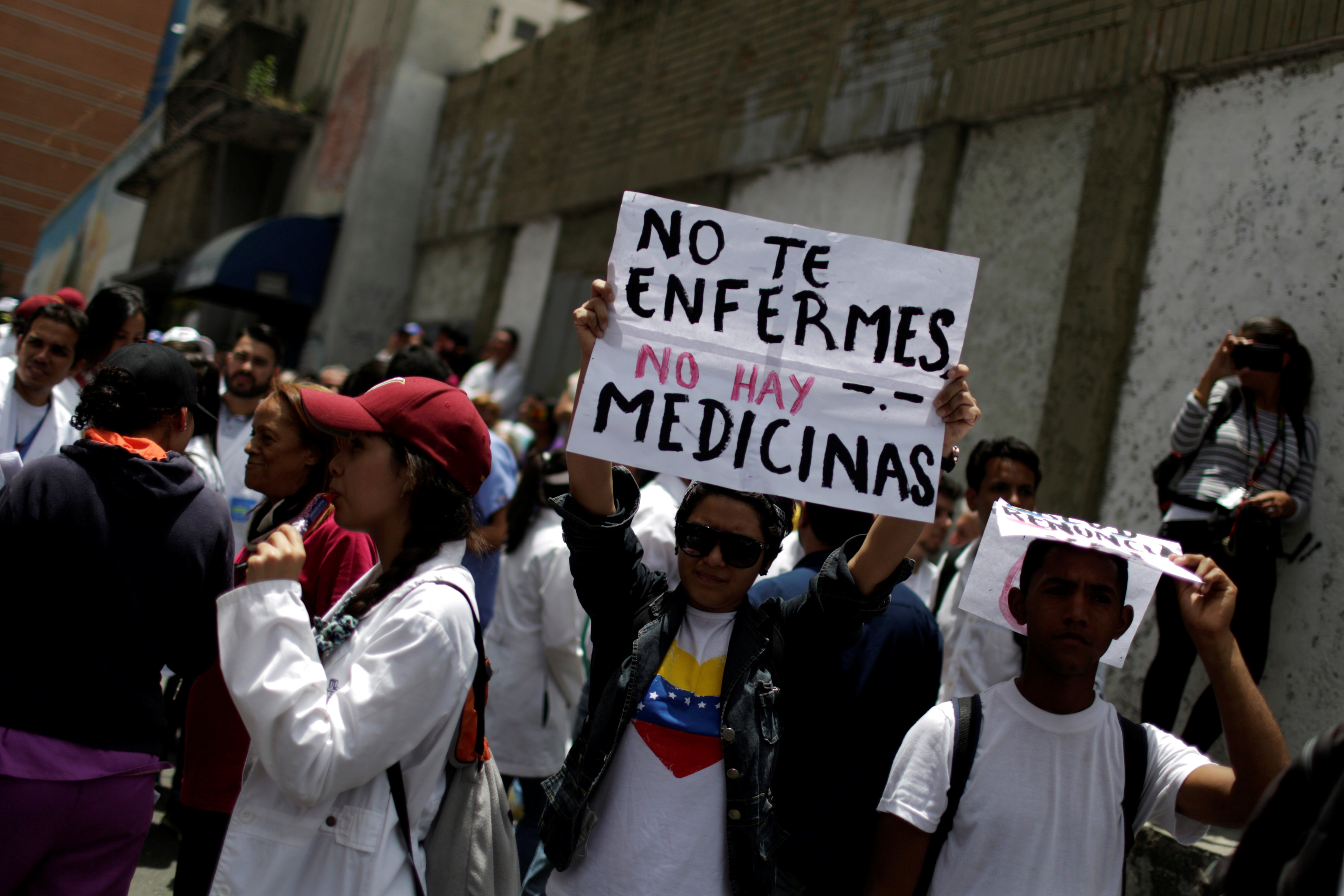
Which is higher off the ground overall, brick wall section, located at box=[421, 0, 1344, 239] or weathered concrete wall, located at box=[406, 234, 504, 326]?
brick wall section, located at box=[421, 0, 1344, 239]

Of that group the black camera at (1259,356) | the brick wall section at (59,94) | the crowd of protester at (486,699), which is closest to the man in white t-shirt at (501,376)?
the black camera at (1259,356)

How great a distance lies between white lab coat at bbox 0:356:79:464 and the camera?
13.0 feet

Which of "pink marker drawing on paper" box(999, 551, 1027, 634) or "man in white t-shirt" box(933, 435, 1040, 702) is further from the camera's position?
"man in white t-shirt" box(933, 435, 1040, 702)

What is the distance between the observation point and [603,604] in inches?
97.8

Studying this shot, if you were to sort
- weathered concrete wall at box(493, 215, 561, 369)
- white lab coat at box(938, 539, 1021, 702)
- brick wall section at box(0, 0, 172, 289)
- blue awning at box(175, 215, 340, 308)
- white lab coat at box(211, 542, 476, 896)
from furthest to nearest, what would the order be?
brick wall section at box(0, 0, 172, 289), blue awning at box(175, 215, 340, 308), weathered concrete wall at box(493, 215, 561, 369), white lab coat at box(938, 539, 1021, 702), white lab coat at box(211, 542, 476, 896)

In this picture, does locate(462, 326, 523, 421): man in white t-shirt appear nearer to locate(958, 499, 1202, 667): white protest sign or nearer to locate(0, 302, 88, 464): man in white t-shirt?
locate(0, 302, 88, 464): man in white t-shirt

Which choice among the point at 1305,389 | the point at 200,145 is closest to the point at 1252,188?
the point at 1305,389

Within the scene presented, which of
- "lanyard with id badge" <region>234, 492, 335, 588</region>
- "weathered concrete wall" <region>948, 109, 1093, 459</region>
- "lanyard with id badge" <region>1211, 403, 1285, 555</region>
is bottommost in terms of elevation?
"lanyard with id badge" <region>234, 492, 335, 588</region>

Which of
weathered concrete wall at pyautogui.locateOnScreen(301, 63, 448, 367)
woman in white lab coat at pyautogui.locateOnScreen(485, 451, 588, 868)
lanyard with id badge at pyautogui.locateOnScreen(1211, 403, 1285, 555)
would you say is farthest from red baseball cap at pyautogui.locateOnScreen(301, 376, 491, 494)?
weathered concrete wall at pyautogui.locateOnScreen(301, 63, 448, 367)

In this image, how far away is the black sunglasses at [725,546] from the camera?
2.44 metres

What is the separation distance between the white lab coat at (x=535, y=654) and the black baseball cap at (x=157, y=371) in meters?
1.86

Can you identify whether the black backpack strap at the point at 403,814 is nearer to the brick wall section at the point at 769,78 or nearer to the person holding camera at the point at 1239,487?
the person holding camera at the point at 1239,487

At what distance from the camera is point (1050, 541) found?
2457mm

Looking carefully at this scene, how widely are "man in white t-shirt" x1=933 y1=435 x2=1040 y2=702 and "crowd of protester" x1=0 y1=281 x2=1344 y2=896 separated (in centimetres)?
82
